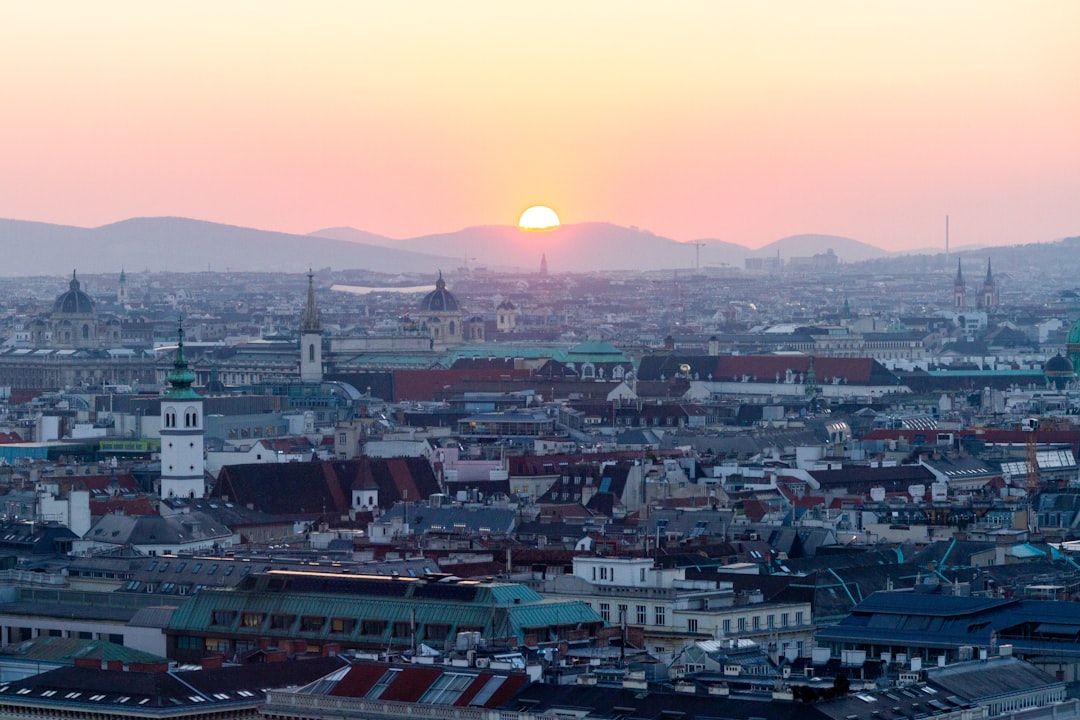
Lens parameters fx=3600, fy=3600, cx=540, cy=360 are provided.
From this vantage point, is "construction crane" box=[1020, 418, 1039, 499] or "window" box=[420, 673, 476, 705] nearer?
"window" box=[420, 673, 476, 705]

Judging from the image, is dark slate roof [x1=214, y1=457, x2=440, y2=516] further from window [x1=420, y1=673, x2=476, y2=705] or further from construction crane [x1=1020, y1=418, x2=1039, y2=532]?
window [x1=420, y1=673, x2=476, y2=705]

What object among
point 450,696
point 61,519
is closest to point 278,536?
point 61,519

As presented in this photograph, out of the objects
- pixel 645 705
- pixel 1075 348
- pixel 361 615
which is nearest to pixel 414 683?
pixel 645 705

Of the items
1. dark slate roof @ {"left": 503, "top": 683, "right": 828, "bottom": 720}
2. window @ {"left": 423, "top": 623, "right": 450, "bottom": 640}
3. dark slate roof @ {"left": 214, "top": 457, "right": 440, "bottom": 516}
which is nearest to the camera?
dark slate roof @ {"left": 503, "top": 683, "right": 828, "bottom": 720}

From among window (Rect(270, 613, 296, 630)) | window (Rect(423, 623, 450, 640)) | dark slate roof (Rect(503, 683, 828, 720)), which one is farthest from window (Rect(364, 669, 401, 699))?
window (Rect(270, 613, 296, 630))

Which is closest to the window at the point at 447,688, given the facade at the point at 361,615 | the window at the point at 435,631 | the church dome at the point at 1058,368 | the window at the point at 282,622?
the facade at the point at 361,615

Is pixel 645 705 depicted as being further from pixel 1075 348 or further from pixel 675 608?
pixel 1075 348

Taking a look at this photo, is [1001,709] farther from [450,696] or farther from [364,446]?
[364,446]
